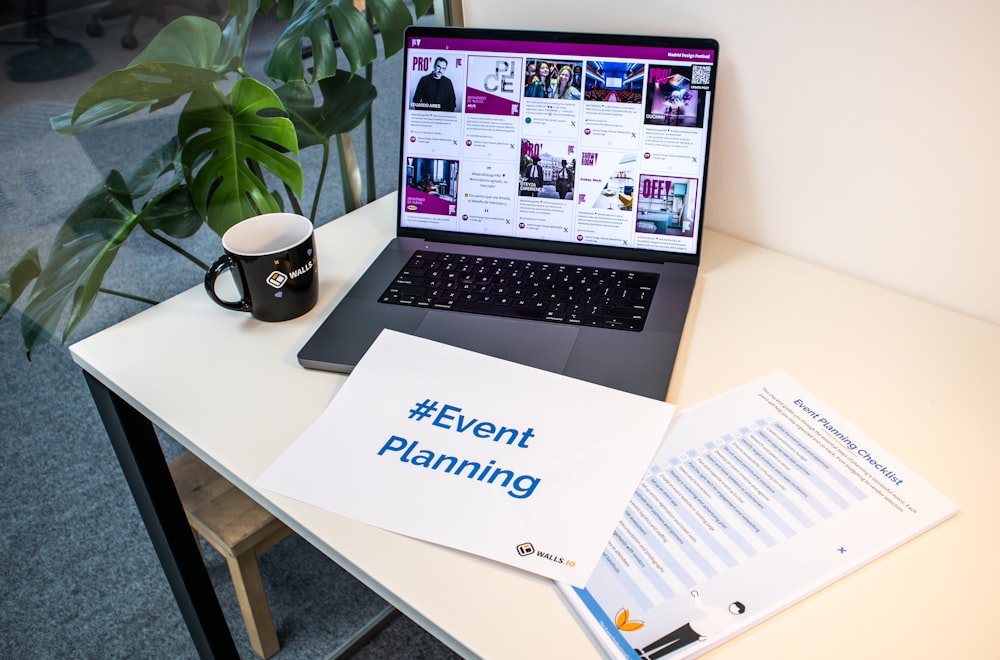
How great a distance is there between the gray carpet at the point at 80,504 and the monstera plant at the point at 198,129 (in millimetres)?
105

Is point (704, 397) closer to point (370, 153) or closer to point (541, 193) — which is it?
point (541, 193)

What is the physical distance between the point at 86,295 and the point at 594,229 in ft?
2.09

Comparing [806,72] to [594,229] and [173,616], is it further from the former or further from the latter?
[173,616]

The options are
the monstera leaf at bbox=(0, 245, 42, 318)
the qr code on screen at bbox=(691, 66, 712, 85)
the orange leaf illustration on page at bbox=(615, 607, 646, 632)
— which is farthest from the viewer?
the monstera leaf at bbox=(0, 245, 42, 318)

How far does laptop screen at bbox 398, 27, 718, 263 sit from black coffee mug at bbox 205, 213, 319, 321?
16 cm

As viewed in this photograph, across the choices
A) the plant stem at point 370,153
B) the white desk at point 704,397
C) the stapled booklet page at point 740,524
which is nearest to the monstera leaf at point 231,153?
the white desk at point 704,397

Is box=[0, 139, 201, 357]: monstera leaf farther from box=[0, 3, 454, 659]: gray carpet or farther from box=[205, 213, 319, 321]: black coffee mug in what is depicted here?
box=[205, 213, 319, 321]: black coffee mug

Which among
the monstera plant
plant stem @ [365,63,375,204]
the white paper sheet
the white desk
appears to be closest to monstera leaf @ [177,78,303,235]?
the monstera plant

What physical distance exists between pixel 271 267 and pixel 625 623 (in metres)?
0.51

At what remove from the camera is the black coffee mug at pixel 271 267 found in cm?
83

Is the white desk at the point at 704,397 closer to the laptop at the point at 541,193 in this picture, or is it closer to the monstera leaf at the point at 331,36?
the laptop at the point at 541,193

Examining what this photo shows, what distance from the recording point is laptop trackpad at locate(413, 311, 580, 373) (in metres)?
0.79

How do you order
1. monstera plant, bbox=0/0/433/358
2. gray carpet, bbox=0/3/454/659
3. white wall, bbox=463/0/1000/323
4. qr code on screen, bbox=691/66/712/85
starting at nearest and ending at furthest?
1. white wall, bbox=463/0/1000/323
2. qr code on screen, bbox=691/66/712/85
3. monstera plant, bbox=0/0/433/358
4. gray carpet, bbox=0/3/454/659

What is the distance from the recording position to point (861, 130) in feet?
2.74
